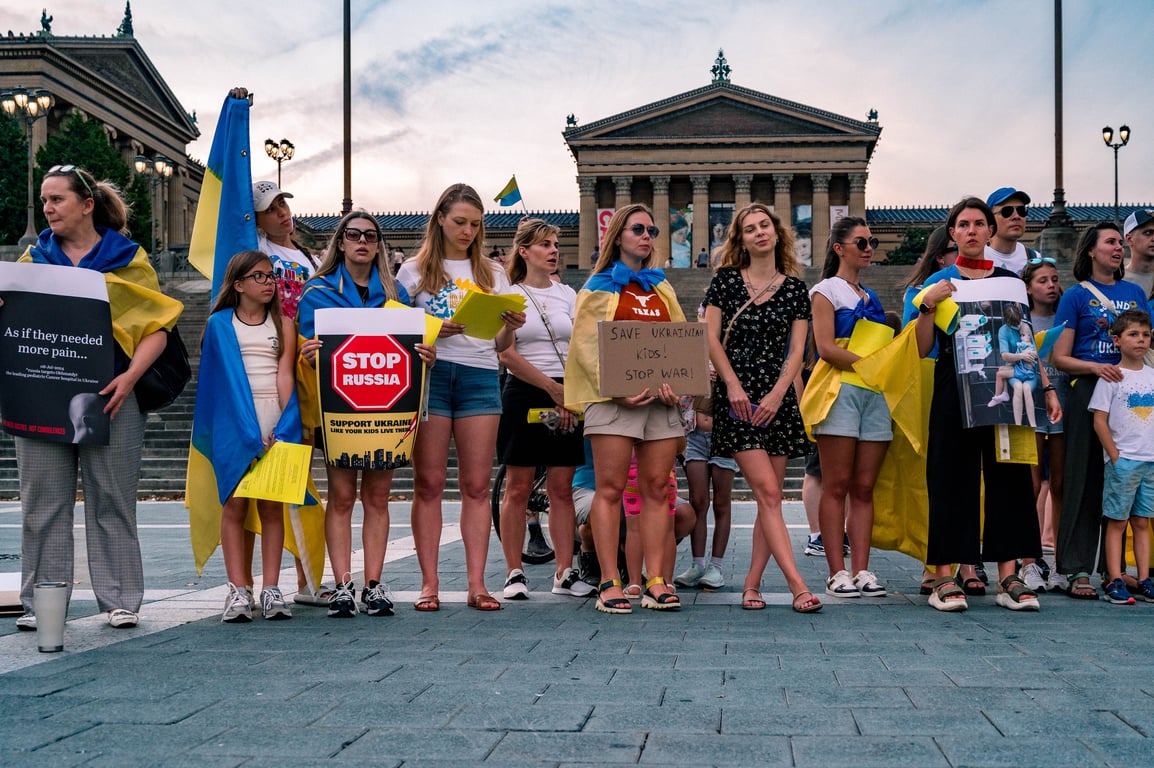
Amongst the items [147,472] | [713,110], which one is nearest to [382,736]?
[147,472]

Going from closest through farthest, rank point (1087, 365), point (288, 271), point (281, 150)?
point (288, 271) → point (1087, 365) → point (281, 150)

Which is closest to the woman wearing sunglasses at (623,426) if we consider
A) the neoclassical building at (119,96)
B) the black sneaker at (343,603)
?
the black sneaker at (343,603)

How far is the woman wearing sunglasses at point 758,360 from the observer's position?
5707 millimetres

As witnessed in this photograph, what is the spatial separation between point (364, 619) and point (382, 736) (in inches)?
89.5

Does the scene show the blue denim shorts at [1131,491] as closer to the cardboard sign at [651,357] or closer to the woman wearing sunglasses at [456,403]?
the cardboard sign at [651,357]

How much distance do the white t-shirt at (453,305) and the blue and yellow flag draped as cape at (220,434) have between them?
792mm

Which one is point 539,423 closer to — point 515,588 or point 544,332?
point 544,332

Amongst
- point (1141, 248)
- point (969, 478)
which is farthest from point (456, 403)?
point (1141, 248)

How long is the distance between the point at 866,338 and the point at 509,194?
348 cm

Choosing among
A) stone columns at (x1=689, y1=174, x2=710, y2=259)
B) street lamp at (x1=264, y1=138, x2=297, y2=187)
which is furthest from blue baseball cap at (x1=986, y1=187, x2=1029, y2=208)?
stone columns at (x1=689, y1=174, x2=710, y2=259)

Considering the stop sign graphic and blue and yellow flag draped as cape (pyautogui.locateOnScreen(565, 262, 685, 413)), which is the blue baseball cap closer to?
blue and yellow flag draped as cape (pyautogui.locateOnScreen(565, 262, 685, 413))

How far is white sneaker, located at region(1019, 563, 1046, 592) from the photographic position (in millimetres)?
6336

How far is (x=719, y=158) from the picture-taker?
6944cm

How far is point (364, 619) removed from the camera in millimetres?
5371
